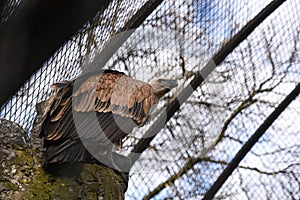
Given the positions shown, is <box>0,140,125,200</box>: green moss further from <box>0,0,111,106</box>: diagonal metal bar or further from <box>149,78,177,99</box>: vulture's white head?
<box>149,78,177,99</box>: vulture's white head

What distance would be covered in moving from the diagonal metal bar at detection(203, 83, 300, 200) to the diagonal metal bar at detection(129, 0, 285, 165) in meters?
0.39

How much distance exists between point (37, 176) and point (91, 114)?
0.23m

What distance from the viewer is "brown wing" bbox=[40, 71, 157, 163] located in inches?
40.3

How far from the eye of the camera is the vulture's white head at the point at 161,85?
62.0 inches

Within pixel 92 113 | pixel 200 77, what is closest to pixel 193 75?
pixel 200 77

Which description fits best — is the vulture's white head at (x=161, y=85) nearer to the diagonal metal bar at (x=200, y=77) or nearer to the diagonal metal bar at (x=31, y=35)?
the diagonal metal bar at (x=200, y=77)

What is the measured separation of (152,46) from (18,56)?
104 centimetres

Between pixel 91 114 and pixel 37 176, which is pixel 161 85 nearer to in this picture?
pixel 91 114

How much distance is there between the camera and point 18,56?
1.96 ft

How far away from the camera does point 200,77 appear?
6.10 ft

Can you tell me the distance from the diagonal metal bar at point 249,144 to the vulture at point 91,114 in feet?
2.51

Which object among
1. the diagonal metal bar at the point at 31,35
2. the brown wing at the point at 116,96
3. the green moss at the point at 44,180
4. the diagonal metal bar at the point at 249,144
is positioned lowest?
the green moss at the point at 44,180

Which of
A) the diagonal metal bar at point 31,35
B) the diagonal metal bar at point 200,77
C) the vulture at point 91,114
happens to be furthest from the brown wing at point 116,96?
the diagonal metal bar at point 31,35

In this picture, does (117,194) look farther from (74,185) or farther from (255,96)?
(255,96)
